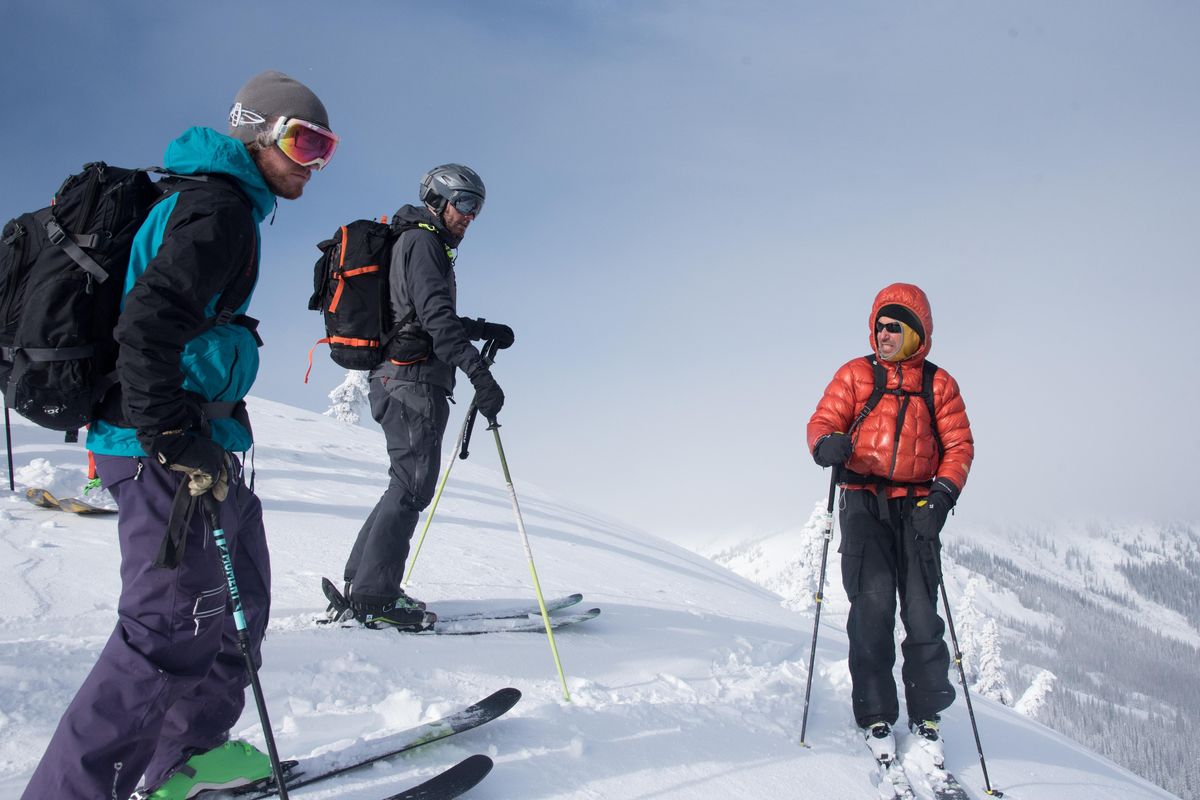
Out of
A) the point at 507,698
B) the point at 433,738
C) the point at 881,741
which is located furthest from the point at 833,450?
the point at 433,738

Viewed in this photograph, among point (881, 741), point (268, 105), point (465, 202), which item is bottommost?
point (881, 741)

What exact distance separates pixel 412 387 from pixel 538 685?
6.40 feet

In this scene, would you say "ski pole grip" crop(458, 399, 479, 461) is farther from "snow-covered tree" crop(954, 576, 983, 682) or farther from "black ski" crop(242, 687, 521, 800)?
"snow-covered tree" crop(954, 576, 983, 682)

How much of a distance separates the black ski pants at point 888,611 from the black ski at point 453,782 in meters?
2.17

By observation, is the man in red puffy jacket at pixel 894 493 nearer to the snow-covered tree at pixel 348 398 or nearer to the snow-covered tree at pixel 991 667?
the snow-covered tree at pixel 348 398

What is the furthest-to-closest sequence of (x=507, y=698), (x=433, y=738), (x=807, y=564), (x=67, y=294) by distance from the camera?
1. (x=807, y=564)
2. (x=507, y=698)
3. (x=433, y=738)
4. (x=67, y=294)

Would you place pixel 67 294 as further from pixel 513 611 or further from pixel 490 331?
pixel 513 611

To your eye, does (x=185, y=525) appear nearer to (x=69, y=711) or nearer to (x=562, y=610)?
(x=69, y=711)

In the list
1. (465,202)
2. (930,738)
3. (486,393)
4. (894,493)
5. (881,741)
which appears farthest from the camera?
(465,202)

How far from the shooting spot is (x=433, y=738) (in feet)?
9.97

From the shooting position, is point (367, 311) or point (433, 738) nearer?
point (433, 738)

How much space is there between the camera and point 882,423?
4.12 metres

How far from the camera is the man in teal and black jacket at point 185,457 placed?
2.03m

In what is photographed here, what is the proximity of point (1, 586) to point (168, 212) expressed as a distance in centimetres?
366
